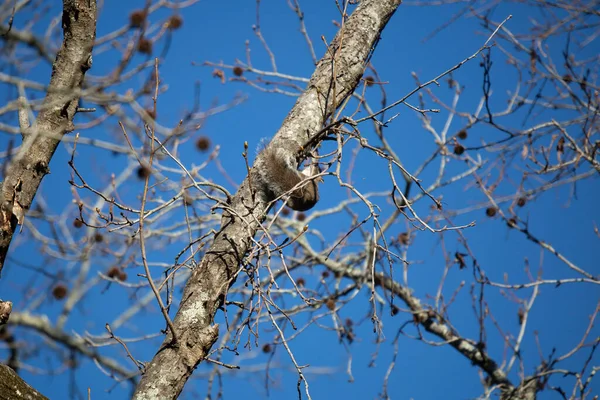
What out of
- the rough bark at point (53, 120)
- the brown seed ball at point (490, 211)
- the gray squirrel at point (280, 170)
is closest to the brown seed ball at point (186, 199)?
the gray squirrel at point (280, 170)

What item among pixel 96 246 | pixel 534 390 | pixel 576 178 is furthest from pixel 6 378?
pixel 576 178

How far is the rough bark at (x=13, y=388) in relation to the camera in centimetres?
191

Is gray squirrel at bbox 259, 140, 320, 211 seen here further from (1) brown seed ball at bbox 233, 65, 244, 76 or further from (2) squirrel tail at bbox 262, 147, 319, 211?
(1) brown seed ball at bbox 233, 65, 244, 76

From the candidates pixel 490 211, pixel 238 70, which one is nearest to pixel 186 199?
pixel 238 70

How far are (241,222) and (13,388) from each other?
1005 millimetres

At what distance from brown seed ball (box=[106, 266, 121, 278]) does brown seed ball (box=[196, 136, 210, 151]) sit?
4.19 feet

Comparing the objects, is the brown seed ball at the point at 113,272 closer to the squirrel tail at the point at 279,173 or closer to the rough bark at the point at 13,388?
the squirrel tail at the point at 279,173

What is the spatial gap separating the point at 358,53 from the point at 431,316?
2667mm

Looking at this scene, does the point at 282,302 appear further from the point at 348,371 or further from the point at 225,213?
the point at 225,213

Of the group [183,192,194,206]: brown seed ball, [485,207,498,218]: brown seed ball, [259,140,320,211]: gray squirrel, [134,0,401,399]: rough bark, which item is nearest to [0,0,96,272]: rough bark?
[183,192,194,206]: brown seed ball

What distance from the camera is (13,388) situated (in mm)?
1936

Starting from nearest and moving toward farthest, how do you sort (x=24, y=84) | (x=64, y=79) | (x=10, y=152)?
(x=24, y=84), (x=10, y=152), (x=64, y=79)

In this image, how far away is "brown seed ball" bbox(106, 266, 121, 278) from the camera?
15.9 feet

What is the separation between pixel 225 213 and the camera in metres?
2.61
